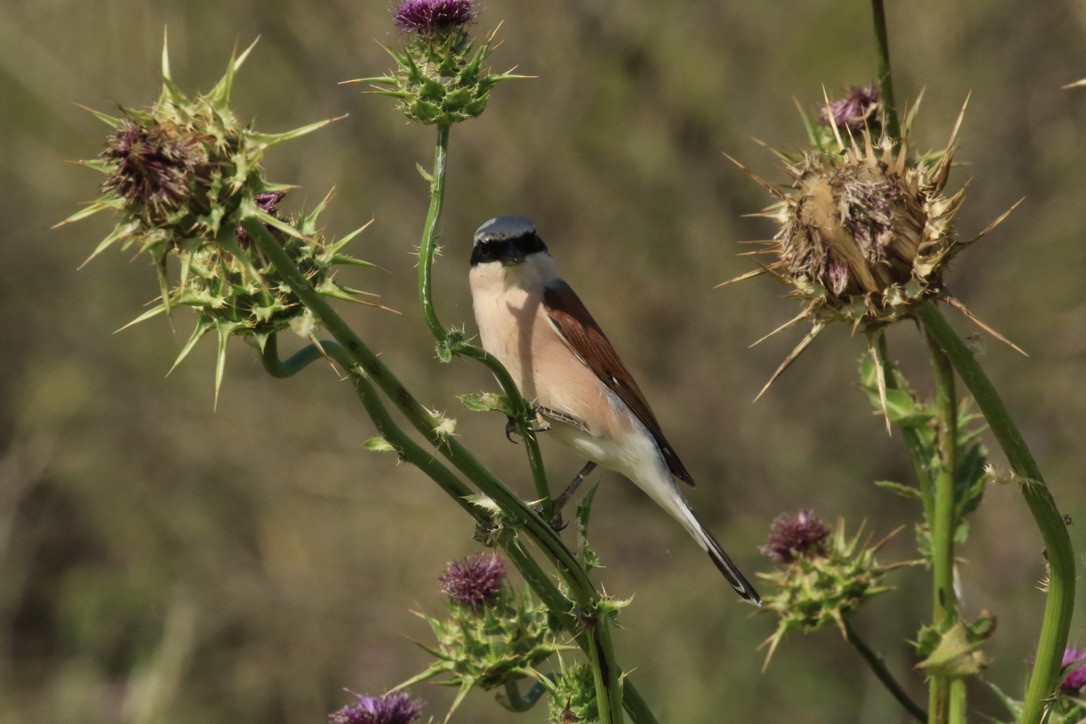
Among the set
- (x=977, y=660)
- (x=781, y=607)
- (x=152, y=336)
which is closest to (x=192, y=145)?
(x=977, y=660)

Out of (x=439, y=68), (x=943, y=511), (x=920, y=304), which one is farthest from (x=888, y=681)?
(x=439, y=68)

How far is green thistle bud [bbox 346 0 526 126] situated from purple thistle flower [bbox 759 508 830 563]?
6.29 ft

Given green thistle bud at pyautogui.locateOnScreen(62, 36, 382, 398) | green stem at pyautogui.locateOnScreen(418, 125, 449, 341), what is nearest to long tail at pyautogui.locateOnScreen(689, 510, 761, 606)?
green stem at pyautogui.locateOnScreen(418, 125, 449, 341)

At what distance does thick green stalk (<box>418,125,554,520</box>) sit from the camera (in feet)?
7.72

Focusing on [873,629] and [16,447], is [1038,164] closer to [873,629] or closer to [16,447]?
[873,629]

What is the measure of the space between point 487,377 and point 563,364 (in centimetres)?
627

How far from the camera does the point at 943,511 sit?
296 centimetres

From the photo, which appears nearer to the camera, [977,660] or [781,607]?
[977,660]

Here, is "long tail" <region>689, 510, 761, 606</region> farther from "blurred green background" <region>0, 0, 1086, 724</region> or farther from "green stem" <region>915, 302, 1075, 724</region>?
"blurred green background" <region>0, 0, 1086, 724</region>

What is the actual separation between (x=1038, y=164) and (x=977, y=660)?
8.20 metres

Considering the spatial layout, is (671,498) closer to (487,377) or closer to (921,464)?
(921,464)

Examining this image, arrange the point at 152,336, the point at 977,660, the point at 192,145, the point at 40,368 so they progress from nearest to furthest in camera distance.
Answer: the point at 192,145
the point at 977,660
the point at 40,368
the point at 152,336

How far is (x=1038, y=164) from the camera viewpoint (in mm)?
9648

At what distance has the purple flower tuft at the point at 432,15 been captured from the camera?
2.95 meters
